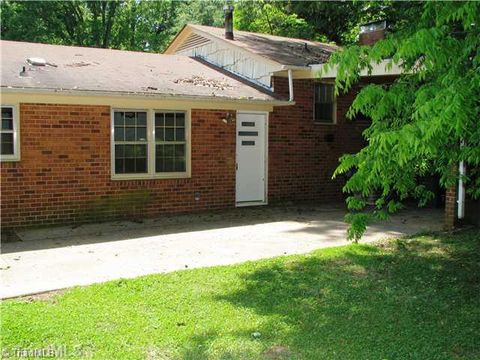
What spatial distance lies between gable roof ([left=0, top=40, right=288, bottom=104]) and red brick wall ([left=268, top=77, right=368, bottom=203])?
1034 mm

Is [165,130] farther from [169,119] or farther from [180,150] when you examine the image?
[180,150]

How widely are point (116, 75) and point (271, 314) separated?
7560mm

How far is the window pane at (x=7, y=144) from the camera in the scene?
9555mm

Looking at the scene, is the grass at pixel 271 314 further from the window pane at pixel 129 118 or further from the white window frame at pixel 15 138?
the window pane at pixel 129 118

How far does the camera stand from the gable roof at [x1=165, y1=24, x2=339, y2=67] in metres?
12.9

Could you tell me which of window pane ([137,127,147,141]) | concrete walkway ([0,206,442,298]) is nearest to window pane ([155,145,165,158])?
window pane ([137,127,147,141])

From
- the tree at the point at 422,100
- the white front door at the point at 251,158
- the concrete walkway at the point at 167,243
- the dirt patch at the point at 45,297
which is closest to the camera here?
the tree at the point at 422,100

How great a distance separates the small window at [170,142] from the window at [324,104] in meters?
3.99

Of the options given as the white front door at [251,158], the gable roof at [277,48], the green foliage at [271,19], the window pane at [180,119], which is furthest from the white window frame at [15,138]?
the green foliage at [271,19]

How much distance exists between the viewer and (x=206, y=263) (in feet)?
24.4

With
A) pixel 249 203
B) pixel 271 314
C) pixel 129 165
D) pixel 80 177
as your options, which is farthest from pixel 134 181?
pixel 271 314

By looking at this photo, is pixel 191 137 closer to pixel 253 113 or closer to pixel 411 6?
pixel 253 113

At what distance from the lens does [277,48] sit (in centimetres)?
1432

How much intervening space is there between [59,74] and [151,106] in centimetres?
187
